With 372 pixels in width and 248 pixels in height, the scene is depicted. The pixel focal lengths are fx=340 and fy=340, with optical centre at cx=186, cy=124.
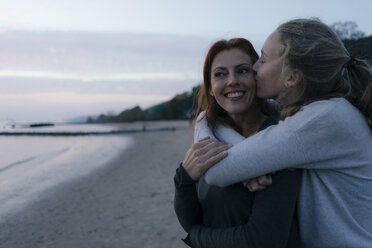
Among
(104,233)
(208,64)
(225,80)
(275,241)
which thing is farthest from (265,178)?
(104,233)

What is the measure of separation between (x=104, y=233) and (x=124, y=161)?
33.1ft

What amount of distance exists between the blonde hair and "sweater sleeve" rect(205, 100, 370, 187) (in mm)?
139

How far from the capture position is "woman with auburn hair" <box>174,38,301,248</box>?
1736 millimetres

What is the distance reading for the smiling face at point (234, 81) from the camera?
2.55 meters

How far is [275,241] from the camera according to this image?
1.75m

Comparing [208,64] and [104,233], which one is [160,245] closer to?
[104,233]

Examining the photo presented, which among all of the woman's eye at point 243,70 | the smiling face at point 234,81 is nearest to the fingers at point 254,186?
the smiling face at point 234,81

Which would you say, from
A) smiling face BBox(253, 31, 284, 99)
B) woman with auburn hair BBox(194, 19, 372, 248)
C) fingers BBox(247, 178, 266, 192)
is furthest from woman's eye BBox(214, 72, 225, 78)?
fingers BBox(247, 178, 266, 192)

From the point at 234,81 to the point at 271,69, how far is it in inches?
19.4

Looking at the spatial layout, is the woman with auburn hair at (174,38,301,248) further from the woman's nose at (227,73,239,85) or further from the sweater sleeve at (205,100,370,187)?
the sweater sleeve at (205,100,370,187)

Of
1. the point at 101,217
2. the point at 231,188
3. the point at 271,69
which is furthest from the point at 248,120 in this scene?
the point at 101,217

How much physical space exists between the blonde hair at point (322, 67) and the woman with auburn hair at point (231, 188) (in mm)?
312

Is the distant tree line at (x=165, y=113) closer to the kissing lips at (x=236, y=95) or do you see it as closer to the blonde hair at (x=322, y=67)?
the kissing lips at (x=236, y=95)

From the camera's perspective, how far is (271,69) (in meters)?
2.05
